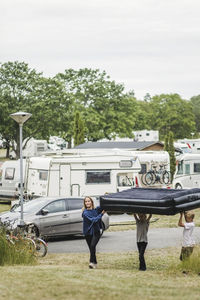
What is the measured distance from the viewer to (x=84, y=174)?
90.2 feet

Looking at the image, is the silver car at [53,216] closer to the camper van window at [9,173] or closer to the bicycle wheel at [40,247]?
the bicycle wheel at [40,247]

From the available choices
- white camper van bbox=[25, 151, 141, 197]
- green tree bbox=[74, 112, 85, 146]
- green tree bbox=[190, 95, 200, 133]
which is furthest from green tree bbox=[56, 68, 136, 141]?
green tree bbox=[190, 95, 200, 133]

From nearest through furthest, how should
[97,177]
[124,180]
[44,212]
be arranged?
[44,212] → [97,177] → [124,180]

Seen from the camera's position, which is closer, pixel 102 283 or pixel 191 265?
pixel 102 283

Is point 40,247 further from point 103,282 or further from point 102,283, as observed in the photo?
point 102,283

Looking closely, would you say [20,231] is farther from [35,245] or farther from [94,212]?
[94,212]

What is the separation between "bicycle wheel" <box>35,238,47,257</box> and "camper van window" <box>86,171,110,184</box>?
12.1 meters

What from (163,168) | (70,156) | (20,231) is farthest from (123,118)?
(20,231)

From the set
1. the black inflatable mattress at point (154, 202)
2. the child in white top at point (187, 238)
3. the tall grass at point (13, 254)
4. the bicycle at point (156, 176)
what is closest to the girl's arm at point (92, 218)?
the black inflatable mattress at point (154, 202)

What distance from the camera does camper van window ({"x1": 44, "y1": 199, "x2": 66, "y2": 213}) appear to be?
19.3m

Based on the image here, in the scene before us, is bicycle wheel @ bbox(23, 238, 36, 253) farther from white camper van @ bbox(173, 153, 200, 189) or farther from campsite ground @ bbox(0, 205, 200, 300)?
white camper van @ bbox(173, 153, 200, 189)

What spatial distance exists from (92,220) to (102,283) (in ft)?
11.2

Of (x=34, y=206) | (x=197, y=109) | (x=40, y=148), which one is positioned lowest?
(x=34, y=206)

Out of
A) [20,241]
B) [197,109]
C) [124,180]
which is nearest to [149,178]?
[124,180]
